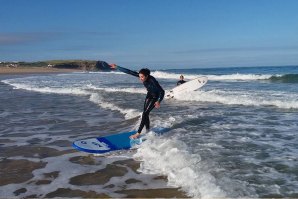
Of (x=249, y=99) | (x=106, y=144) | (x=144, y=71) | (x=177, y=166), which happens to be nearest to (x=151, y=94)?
(x=144, y=71)

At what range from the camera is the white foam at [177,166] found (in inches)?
220

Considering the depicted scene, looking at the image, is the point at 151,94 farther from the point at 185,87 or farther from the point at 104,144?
the point at 185,87

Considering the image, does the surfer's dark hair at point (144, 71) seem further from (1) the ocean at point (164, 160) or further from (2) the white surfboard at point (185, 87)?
(2) the white surfboard at point (185, 87)

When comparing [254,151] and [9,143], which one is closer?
[254,151]

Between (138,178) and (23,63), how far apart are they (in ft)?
444

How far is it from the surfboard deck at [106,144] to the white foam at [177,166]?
1.14 feet

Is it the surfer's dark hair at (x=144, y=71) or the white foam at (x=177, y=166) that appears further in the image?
the surfer's dark hair at (x=144, y=71)

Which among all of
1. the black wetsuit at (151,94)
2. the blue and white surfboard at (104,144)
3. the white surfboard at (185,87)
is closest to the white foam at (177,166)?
the blue and white surfboard at (104,144)

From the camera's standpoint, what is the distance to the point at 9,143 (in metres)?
9.73

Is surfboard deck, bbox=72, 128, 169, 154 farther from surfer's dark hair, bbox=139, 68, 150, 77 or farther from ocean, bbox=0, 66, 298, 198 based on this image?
surfer's dark hair, bbox=139, 68, 150, 77

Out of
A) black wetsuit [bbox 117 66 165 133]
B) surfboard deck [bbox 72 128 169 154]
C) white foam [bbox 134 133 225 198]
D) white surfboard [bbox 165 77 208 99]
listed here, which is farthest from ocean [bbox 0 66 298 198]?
white surfboard [bbox 165 77 208 99]

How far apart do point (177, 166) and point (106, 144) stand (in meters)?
2.33

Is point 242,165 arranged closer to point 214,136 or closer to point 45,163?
point 214,136

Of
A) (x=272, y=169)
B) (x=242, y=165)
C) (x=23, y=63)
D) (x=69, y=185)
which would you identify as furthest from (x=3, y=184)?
(x=23, y=63)
